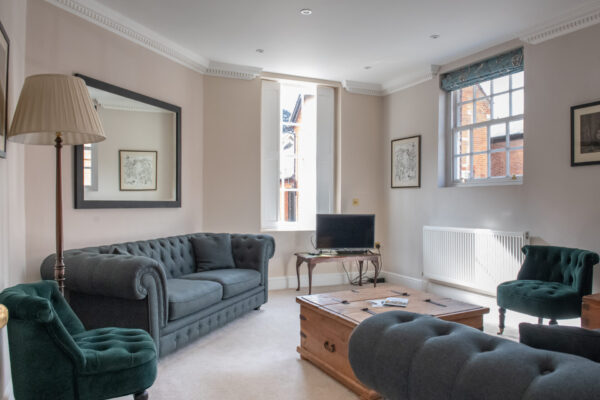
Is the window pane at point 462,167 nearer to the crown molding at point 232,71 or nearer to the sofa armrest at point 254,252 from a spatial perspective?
the sofa armrest at point 254,252

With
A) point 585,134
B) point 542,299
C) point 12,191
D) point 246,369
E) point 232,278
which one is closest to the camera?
point 12,191

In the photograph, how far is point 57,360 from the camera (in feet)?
5.72

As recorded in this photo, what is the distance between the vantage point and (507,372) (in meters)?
0.90

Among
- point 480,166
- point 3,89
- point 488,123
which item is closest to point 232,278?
point 3,89

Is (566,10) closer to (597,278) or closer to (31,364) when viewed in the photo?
(597,278)

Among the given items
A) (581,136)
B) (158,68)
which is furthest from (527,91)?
(158,68)

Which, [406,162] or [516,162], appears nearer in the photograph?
[516,162]

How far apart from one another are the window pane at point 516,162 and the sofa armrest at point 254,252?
273 cm

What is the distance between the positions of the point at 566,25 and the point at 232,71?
3.60 metres

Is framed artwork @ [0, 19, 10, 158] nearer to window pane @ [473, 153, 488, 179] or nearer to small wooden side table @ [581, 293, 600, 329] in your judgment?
Answer: small wooden side table @ [581, 293, 600, 329]

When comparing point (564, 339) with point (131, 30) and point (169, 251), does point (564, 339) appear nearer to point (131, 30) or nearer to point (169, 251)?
point (169, 251)

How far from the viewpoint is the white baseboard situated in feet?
17.9

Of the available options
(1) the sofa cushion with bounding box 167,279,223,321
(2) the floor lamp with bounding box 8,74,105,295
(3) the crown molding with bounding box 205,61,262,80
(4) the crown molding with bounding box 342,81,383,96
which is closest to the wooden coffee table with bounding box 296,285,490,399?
(1) the sofa cushion with bounding box 167,279,223,321

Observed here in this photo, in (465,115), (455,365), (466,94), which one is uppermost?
(466,94)
